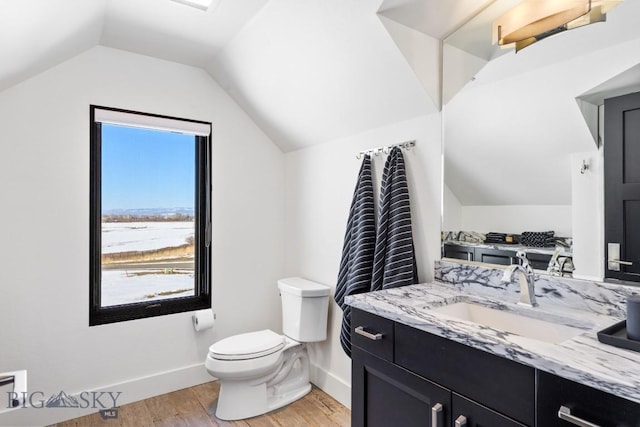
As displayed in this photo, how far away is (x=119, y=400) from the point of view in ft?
7.80

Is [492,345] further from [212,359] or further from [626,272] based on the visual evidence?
[212,359]

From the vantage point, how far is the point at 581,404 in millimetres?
845

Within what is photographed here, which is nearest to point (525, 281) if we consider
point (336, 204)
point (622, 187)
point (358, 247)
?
point (622, 187)

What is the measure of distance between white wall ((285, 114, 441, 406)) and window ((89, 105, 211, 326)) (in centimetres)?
69

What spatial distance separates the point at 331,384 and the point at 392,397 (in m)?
1.26

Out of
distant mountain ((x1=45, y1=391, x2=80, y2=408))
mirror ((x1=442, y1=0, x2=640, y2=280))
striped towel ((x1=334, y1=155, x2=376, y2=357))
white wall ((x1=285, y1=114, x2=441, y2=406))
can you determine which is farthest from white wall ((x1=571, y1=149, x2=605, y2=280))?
distant mountain ((x1=45, y1=391, x2=80, y2=408))

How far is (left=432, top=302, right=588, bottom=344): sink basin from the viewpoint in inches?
49.3

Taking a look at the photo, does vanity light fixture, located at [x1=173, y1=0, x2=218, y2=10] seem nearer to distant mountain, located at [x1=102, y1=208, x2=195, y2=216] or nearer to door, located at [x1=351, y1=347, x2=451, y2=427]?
distant mountain, located at [x1=102, y1=208, x2=195, y2=216]

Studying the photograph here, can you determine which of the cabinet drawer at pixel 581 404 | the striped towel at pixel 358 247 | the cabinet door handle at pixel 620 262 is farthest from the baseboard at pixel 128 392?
the cabinet door handle at pixel 620 262

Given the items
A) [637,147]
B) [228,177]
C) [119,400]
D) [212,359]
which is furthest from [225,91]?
[637,147]

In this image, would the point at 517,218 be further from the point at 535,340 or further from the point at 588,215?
the point at 535,340

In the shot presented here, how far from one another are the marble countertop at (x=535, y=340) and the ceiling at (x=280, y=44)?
97 cm

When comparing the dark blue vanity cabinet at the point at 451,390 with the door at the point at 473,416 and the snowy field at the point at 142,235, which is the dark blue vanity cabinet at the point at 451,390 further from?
the snowy field at the point at 142,235

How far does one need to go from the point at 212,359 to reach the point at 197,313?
0.54 metres
